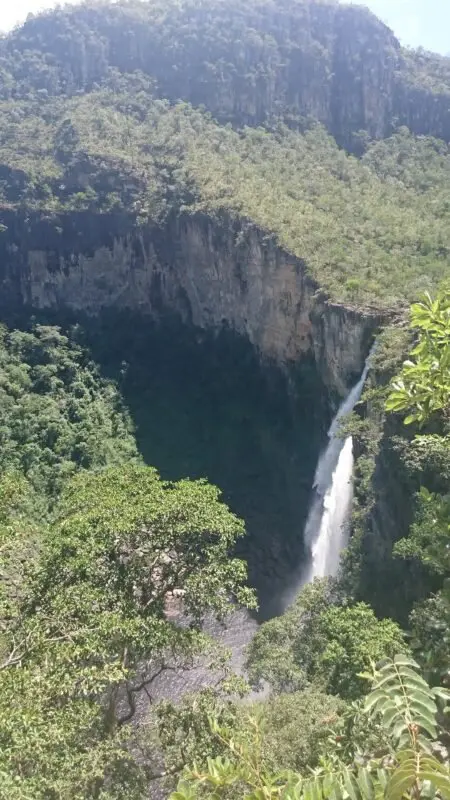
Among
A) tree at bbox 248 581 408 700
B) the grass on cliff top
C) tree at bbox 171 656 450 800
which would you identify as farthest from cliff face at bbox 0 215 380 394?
tree at bbox 171 656 450 800

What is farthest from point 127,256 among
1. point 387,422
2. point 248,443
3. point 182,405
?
point 387,422

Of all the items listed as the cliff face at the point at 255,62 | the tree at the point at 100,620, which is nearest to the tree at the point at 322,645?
the tree at the point at 100,620

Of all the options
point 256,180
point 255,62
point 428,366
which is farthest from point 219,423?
point 255,62

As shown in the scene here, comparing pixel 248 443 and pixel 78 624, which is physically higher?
pixel 78 624

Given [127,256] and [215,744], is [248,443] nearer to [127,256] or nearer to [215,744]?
[127,256]

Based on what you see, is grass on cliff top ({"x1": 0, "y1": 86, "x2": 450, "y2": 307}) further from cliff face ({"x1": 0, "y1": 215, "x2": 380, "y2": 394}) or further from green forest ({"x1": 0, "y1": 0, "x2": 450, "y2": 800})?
cliff face ({"x1": 0, "y1": 215, "x2": 380, "y2": 394})

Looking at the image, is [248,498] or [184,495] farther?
[248,498]
